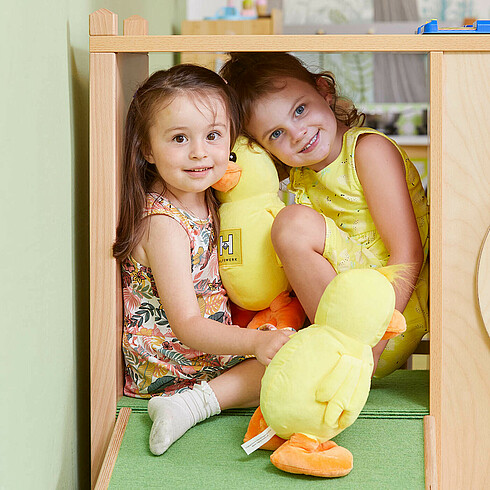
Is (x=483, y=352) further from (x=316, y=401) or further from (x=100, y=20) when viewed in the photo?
(x=100, y=20)

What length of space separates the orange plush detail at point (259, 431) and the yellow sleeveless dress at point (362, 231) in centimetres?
28

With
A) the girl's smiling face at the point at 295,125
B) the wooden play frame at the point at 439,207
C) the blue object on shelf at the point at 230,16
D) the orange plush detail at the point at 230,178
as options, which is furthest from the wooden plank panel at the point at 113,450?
the blue object on shelf at the point at 230,16

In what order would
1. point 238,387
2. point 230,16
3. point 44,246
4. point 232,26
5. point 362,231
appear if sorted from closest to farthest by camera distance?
point 44,246, point 238,387, point 362,231, point 232,26, point 230,16

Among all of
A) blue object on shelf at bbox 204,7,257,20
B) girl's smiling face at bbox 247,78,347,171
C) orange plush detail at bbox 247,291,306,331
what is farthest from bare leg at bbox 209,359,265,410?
blue object on shelf at bbox 204,7,257,20

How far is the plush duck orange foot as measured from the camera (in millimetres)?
788

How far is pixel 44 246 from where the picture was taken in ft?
2.52

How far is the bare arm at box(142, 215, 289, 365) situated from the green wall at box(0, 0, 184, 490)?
121 mm

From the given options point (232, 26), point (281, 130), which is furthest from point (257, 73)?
point (232, 26)

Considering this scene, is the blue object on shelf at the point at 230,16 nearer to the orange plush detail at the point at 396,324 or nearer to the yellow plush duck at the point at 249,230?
the yellow plush duck at the point at 249,230

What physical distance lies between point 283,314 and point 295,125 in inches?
12.1

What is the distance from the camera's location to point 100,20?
91cm

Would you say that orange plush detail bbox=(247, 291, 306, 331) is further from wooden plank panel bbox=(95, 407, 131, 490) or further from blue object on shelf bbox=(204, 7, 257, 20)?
blue object on shelf bbox=(204, 7, 257, 20)

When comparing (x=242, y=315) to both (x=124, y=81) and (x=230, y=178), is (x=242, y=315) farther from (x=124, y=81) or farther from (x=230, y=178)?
(x=124, y=81)

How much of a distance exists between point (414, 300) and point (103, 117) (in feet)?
1.83
